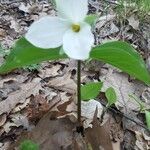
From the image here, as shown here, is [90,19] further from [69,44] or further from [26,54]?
[26,54]

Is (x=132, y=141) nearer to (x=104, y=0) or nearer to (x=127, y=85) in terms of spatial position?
(x=127, y=85)

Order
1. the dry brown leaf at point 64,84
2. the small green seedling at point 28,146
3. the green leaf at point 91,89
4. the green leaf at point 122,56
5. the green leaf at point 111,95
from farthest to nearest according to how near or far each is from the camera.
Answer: the dry brown leaf at point 64,84, the green leaf at point 111,95, the green leaf at point 91,89, the small green seedling at point 28,146, the green leaf at point 122,56

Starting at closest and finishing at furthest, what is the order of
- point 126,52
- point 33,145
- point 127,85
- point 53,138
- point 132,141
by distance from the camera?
point 126,52 < point 33,145 < point 53,138 < point 132,141 < point 127,85

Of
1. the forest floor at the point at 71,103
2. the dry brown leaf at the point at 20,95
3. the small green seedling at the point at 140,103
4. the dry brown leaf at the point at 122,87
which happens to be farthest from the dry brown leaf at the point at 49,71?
the small green seedling at the point at 140,103

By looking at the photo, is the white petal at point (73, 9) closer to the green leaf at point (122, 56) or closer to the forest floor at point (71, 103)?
the green leaf at point (122, 56)

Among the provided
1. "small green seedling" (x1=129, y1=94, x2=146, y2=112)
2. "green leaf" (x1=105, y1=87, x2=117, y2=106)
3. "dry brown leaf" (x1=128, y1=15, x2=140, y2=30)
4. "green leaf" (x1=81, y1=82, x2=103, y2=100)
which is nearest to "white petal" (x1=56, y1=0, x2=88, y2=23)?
"green leaf" (x1=81, y1=82, x2=103, y2=100)

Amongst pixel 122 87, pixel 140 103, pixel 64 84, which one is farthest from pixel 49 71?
pixel 140 103

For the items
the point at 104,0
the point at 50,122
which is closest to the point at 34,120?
the point at 50,122
